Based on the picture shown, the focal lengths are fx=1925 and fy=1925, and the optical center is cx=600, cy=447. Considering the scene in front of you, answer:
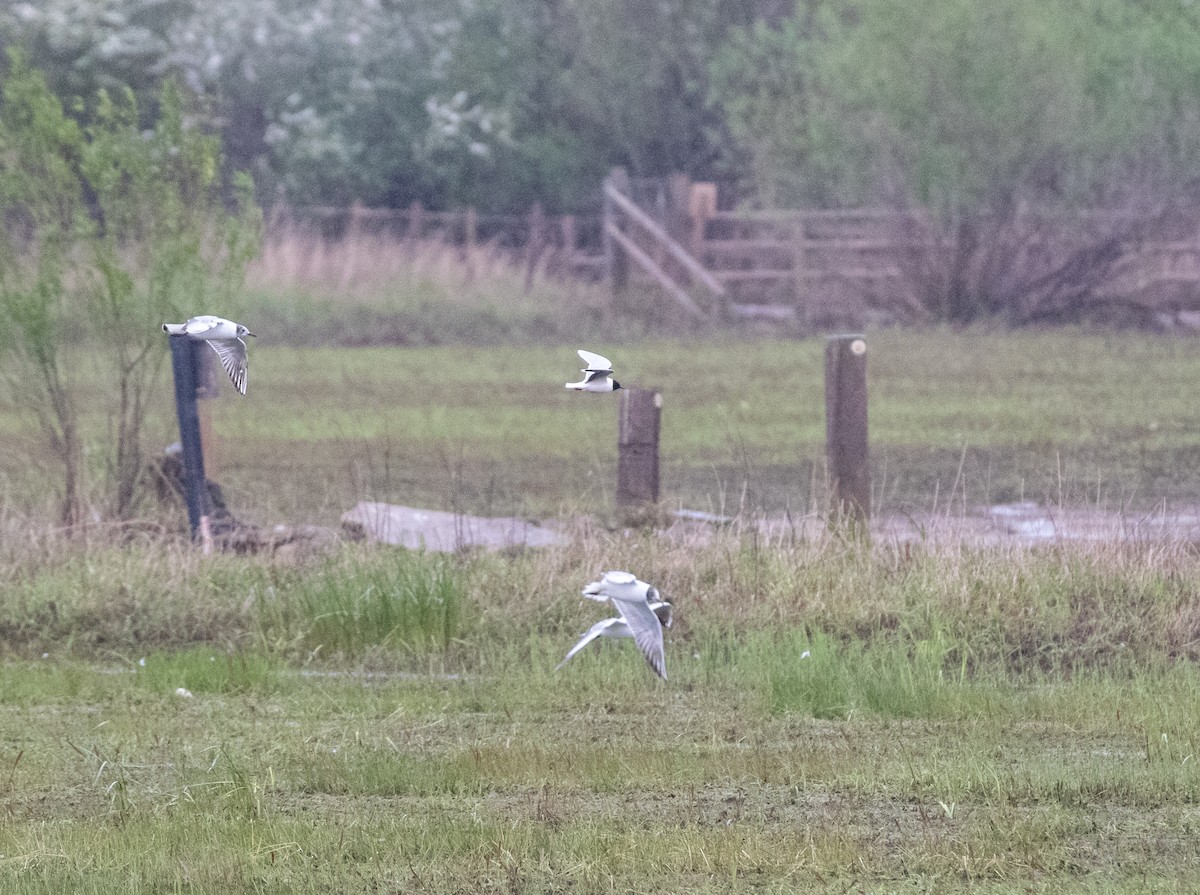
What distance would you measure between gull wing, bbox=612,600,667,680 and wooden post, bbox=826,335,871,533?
150 inches

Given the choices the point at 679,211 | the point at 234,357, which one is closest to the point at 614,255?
the point at 679,211

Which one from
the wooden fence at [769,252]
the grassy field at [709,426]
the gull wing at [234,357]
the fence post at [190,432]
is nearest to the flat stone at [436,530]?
the grassy field at [709,426]

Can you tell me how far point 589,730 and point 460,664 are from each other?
1419mm

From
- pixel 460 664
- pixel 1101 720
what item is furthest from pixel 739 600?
pixel 1101 720

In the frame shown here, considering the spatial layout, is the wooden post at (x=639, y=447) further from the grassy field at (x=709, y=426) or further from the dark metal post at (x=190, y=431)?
the dark metal post at (x=190, y=431)

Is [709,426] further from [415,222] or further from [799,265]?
[415,222]

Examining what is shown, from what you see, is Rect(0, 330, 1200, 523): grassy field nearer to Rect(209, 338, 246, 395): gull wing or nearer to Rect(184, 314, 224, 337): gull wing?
Rect(209, 338, 246, 395): gull wing

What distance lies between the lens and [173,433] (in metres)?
11.6

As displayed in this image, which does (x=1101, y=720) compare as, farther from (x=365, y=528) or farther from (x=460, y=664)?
(x=365, y=528)

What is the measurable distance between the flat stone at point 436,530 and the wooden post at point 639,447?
0.46 meters

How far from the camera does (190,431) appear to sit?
964cm

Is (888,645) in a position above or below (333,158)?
below

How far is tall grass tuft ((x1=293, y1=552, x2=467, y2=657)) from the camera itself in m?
8.48

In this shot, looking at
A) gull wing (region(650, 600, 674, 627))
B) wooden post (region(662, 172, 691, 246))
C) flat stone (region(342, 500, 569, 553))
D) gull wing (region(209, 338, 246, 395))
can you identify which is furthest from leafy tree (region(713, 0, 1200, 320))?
gull wing (region(209, 338, 246, 395))
